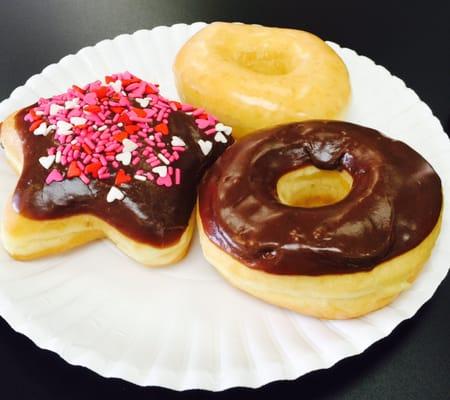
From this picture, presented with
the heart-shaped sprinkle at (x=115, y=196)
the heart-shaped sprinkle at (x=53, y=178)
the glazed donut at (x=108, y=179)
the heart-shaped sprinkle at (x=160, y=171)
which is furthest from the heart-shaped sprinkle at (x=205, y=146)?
the heart-shaped sprinkle at (x=53, y=178)

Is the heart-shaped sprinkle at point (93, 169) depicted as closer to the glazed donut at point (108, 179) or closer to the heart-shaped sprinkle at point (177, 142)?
the glazed donut at point (108, 179)

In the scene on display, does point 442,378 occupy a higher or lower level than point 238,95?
lower

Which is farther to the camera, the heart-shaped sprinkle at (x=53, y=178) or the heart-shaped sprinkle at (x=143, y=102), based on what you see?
the heart-shaped sprinkle at (x=143, y=102)

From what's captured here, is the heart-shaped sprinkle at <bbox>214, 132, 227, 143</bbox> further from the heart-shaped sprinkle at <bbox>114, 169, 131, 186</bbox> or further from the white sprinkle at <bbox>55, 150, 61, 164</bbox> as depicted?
the white sprinkle at <bbox>55, 150, 61, 164</bbox>

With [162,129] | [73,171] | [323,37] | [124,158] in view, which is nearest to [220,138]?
[162,129]

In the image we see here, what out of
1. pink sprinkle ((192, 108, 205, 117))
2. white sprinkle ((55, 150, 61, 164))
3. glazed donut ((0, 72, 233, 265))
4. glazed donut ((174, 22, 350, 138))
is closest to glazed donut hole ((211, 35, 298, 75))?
glazed donut ((174, 22, 350, 138))

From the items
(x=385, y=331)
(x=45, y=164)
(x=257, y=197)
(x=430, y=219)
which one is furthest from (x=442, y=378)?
(x=45, y=164)

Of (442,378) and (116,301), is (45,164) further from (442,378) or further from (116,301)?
(442,378)
